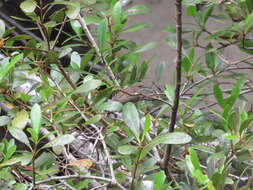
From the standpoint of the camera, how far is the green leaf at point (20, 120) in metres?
0.82

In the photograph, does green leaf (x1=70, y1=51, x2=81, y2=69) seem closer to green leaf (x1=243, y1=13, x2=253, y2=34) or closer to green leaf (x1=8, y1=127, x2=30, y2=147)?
green leaf (x1=8, y1=127, x2=30, y2=147)

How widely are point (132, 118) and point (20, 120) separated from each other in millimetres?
207

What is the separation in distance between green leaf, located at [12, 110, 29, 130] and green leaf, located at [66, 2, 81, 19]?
205 millimetres

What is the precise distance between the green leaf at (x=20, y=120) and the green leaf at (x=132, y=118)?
18cm

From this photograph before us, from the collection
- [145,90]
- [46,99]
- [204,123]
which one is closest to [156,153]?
[204,123]

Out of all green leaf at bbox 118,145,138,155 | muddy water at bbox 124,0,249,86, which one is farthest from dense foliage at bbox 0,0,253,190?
muddy water at bbox 124,0,249,86

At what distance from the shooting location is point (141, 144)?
76 cm

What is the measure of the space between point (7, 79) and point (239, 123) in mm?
457

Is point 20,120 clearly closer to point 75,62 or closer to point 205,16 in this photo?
point 75,62

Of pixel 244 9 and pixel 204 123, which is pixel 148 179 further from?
pixel 244 9

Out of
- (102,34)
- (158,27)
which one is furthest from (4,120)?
(158,27)

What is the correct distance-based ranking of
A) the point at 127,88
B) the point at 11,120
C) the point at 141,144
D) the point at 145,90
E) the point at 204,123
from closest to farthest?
the point at 141,144 → the point at 11,120 → the point at 204,123 → the point at 127,88 → the point at 145,90

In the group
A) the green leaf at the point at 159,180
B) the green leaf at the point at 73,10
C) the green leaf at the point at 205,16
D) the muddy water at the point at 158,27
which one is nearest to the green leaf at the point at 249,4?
the green leaf at the point at 205,16

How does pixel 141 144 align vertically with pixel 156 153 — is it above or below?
above
